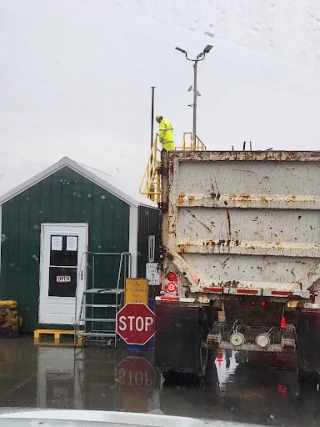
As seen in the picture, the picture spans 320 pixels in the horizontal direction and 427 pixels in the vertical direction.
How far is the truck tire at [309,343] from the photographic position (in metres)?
7.17

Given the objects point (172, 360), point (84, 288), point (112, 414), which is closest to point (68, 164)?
point (84, 288)

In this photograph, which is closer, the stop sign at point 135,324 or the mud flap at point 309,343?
the mud flap at point 309,343

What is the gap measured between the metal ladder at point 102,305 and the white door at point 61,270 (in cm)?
23

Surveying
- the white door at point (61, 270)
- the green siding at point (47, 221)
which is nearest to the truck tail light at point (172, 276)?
the green siding at point (47, 221)

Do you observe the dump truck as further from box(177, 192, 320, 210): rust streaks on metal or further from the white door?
the white door

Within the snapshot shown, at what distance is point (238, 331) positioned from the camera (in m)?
7.71

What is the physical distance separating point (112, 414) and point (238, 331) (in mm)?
4571

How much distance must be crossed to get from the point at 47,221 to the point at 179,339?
16.5 feet

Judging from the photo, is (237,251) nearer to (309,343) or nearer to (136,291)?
(309,343)

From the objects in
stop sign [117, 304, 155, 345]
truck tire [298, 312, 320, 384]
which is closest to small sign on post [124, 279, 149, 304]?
stop sign [117, 304, 155, 345]

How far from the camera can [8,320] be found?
11.3 metres

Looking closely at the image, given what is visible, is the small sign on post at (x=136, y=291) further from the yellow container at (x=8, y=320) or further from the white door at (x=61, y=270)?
the yellow container at (x=8, y=320)

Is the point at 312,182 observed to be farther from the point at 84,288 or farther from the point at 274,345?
the point at 84,288

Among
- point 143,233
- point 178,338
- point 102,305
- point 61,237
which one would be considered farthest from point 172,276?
point 61,237
